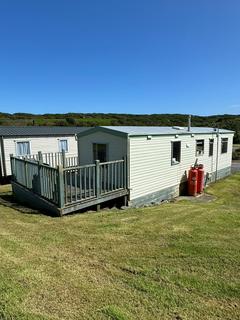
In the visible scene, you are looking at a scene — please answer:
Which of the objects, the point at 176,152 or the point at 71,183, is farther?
the point at 176,152

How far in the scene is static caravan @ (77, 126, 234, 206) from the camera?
8.49m

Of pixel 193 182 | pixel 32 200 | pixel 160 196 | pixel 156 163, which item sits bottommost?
pixel 160 196

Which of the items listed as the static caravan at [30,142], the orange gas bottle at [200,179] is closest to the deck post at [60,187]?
the orange gas bottle at [200,179]

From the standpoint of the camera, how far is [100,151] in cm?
952

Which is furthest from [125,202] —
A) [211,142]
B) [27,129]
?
[27,129]

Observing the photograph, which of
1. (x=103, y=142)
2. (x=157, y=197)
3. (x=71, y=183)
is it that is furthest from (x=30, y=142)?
(x=71, y=183)

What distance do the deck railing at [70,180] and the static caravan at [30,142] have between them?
5.48 metres

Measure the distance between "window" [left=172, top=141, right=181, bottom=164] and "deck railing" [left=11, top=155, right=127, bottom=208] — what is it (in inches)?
122

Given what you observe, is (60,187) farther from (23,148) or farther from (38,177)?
(23,148)

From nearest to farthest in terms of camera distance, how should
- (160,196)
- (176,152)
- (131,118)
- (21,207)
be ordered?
1. (21,207)
2. (160,196)
3. (176,152)
4. (131,118)

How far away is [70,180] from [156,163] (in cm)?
393

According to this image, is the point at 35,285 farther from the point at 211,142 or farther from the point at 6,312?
the point at 211,142

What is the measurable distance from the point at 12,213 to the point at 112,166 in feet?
10.1

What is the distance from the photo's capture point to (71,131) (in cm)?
1772
